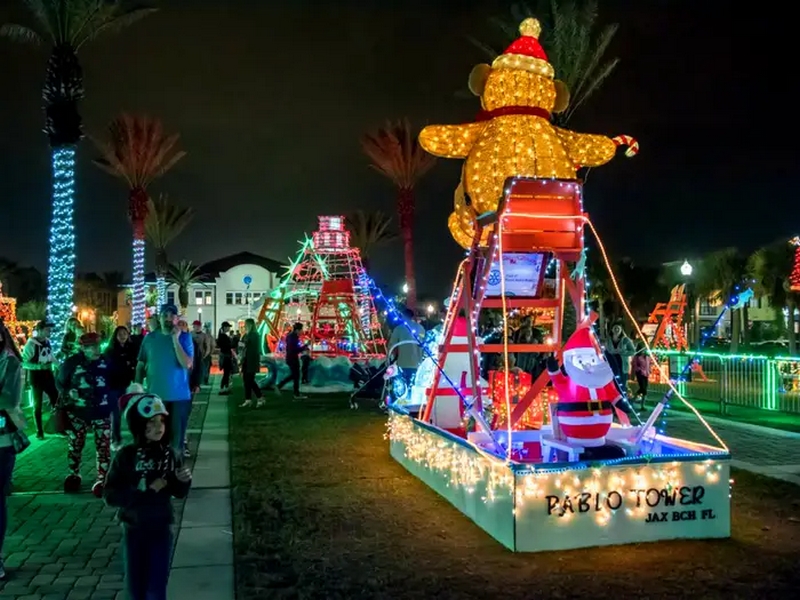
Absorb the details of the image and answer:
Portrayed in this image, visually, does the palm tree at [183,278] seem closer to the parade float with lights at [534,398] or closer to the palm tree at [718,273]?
the palm tree at [718,273]

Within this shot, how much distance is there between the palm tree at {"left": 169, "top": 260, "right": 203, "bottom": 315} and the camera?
7212cm

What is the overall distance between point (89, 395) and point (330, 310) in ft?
63.5

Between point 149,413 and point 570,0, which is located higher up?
point 570,0

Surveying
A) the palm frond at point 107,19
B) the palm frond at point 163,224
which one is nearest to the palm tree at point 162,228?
the palm frond at point 163,224

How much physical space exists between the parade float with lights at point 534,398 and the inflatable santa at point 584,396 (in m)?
0.01

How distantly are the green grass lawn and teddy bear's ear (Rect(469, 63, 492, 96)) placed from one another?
4.76m

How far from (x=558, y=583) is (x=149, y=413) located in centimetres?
301

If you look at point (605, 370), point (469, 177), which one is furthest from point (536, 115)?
point (605, 370)

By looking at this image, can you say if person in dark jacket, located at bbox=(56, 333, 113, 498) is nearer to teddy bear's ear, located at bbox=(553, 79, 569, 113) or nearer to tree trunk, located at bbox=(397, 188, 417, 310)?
teddy bear's ear, located at bbox=(553, 79, 569, 113)

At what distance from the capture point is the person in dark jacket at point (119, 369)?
27.6 ft

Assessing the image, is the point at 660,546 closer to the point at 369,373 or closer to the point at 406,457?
the point at 406,457

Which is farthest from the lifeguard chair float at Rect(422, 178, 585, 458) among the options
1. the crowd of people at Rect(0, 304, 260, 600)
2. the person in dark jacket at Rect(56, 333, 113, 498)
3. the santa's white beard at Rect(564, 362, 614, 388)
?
the person in dark jacket at Rect(56, 333, 113, 498)

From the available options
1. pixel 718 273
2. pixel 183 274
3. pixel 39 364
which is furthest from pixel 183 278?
pixel 39 364

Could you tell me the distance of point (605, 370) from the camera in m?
6.64
